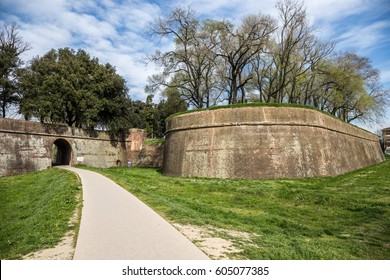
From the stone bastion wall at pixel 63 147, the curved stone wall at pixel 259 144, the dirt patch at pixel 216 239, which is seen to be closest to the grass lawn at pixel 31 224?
the dirt patch at pixel 216 239

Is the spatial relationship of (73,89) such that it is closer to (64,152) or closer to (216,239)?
(64,152)

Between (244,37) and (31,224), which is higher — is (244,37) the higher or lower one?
the higher one

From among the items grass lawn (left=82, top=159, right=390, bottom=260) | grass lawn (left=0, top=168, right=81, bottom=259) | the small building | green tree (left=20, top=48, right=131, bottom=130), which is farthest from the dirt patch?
the small building

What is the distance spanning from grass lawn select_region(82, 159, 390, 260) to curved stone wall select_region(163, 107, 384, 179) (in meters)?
2.05

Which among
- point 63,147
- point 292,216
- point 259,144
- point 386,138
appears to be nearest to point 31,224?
point 292,216

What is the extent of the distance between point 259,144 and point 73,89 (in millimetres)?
18053

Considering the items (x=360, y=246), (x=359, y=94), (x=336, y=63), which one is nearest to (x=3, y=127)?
(x=360, y=246)

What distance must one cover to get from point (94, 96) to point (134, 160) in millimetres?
8506

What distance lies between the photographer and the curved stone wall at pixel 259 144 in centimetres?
1543

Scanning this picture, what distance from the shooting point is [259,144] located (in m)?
15.8

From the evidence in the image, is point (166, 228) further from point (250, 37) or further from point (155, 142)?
point (155, 142)

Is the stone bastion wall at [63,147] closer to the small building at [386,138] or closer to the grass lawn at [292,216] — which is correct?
the grass lawn at [292,216]

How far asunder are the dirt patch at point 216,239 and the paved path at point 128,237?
182 millimetres

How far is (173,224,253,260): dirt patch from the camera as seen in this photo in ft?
13.2
